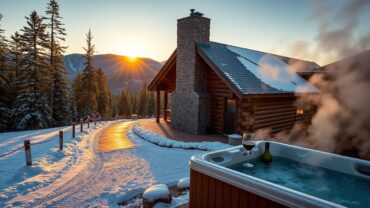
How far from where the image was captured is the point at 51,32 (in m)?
23.0

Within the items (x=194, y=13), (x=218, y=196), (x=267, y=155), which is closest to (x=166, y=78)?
(x=194, y=13)

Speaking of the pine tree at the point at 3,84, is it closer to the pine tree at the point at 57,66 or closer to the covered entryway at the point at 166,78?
the pine tree at the point at 57,66

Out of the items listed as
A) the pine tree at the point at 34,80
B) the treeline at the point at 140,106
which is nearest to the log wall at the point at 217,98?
the pine tree at the point at 34,80

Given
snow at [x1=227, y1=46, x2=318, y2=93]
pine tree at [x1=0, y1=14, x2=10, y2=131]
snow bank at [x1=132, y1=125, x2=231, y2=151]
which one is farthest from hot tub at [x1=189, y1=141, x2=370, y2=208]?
pine tree at [x1=0, y1=14, x2=10, y2=131]

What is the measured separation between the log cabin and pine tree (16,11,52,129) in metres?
13.4

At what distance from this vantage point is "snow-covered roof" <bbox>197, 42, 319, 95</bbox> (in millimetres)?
10969

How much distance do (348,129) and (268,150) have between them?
21.8 ft

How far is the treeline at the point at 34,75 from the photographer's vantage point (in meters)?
20.5

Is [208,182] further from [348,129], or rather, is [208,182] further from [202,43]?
[202,43]

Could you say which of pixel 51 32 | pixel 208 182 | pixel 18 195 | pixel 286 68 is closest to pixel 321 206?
pixel 208 182

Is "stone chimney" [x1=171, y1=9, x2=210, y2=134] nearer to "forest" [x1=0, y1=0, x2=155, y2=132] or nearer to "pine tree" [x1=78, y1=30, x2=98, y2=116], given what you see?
"forest" [x1=0, y1=0, x2=155, y2=132]

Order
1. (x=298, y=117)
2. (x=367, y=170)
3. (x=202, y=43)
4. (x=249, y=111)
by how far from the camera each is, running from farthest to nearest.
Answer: (x=298, y=117) → (x=202, y=43) → (x=249, y=111) → (x=367, y=170)

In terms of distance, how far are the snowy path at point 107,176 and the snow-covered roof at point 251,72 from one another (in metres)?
3.98

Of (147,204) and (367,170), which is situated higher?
(367,170)
